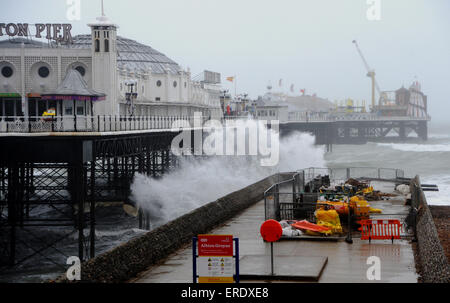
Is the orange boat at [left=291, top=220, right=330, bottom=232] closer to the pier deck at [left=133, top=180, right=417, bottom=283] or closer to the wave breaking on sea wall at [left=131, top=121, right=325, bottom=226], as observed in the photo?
the pier deck at [left=133, top=180, right=417, bottom=283]

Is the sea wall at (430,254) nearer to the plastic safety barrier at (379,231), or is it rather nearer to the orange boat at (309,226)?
the plastic safety barrier at (379,231)

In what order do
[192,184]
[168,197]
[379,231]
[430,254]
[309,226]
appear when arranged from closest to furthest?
1. [430,254]
2. [379,231]
3. [309,226]
4. [168,197]
5. [192,184]

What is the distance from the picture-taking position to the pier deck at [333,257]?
17.8 meters

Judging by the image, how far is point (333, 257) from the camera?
66.8 ft

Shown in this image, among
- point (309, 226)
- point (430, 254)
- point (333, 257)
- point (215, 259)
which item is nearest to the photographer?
point (215, 259)

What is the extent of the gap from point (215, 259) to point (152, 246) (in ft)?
19.9

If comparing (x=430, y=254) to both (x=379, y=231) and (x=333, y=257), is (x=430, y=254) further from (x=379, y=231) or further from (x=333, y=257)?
(x=379, y=231)

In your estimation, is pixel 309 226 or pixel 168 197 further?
pixel 168 197

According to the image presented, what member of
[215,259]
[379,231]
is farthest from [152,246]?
[379,231]

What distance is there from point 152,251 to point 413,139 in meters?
184

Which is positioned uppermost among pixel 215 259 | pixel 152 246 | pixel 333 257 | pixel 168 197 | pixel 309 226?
pixel 215 259

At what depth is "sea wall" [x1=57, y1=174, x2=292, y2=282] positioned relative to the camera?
16297mm

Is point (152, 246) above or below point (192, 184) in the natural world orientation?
above
